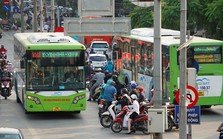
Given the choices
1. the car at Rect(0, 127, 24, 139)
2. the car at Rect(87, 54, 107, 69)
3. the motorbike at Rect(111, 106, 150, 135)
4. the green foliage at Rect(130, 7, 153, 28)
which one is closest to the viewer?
the car at Rect(0, 127, 24, 139)

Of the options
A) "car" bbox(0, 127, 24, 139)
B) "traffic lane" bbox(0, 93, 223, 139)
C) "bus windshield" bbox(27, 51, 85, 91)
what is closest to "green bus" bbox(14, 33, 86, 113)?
"bus windshield" bbox(27, 51, 85, 91)

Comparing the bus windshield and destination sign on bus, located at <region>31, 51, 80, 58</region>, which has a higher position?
destination sign on bus, located at <region>31, 51, 80, 58</region>

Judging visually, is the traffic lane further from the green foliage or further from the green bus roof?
the green foliage

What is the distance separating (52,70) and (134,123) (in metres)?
4.19

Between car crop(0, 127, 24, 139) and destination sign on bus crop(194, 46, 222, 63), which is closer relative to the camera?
car crop(0, 127, 24, 139)

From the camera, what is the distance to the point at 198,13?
4903cm

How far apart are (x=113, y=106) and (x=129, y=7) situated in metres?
51.1

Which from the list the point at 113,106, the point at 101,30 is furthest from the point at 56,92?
the point at 101,30

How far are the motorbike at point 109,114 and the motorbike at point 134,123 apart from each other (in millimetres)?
484

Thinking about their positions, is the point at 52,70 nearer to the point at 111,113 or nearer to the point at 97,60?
the point at 111,113

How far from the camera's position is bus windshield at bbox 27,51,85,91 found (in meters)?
29.0

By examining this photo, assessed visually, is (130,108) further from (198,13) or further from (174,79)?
(198,13)

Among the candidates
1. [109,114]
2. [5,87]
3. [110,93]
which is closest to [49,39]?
[110,93]

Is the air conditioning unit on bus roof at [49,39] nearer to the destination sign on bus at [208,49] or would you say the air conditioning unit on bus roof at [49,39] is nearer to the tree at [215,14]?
the destination sign on bus at [208,49]
